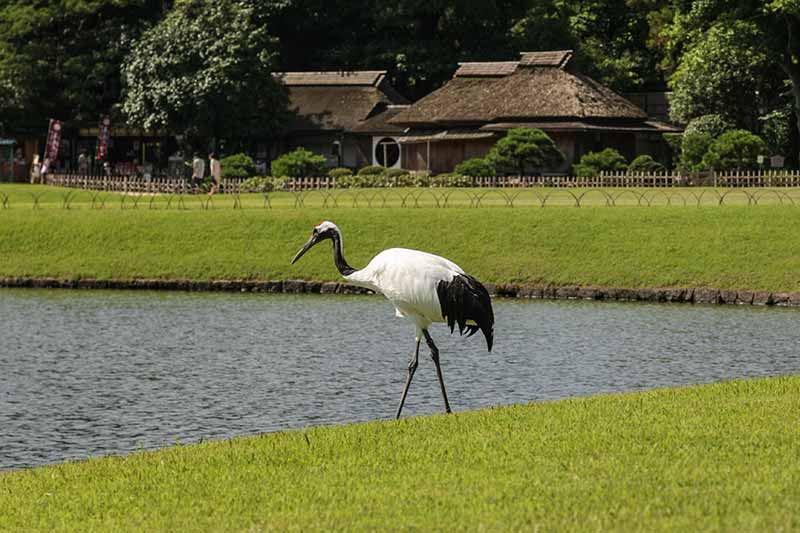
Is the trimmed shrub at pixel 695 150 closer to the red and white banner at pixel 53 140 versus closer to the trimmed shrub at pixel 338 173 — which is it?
the trimmed shrub at pixel 338 173

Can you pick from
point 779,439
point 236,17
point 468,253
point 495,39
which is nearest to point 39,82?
point 236,17

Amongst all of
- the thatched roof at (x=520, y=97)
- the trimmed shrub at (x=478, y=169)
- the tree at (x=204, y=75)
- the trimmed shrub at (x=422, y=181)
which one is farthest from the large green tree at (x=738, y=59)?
the tree at (x=204, y=75)

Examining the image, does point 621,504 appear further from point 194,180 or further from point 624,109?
point 624,109

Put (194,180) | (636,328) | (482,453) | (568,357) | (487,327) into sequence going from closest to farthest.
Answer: (482,453), (487,327), (568,357), (636,328), (194,180)

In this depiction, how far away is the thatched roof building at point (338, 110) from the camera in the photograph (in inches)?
3061

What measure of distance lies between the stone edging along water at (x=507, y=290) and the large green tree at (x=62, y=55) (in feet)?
Answer: 116

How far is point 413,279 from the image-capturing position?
54.3ft

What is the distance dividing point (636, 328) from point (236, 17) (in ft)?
156

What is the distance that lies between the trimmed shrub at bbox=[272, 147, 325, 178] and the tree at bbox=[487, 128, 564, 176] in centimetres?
838

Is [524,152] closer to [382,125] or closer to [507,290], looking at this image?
[382,125]

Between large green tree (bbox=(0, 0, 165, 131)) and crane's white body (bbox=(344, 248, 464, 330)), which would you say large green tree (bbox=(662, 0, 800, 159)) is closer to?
large green tree (bbox=(0, 0, 165, 131))

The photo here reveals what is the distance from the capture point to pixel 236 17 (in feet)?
237

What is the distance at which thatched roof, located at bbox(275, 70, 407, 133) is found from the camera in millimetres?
77938

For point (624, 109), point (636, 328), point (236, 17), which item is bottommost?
point (636, 328)
